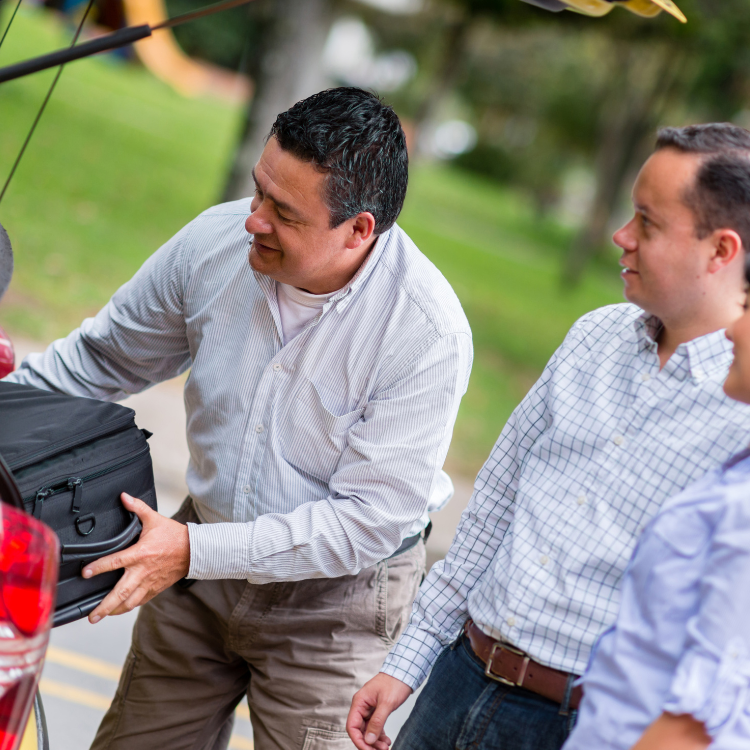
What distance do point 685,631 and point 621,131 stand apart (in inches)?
724

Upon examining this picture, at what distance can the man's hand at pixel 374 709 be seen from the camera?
1861mm

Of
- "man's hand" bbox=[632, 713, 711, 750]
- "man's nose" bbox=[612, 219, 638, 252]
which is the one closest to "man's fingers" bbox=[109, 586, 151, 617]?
"man's hand" bbox=[632, 713, 711, 750]

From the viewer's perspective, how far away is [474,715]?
1.72m

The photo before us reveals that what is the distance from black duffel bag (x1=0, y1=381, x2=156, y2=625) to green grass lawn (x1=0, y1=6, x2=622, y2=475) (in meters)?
5.47

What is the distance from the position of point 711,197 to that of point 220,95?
1262 inches

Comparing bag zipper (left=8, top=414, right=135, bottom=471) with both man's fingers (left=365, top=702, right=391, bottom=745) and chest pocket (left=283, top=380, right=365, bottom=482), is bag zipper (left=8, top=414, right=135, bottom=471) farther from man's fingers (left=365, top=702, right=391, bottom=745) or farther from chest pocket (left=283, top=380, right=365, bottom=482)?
man's fingers (left=365, top=702, right=391, bottom=745)

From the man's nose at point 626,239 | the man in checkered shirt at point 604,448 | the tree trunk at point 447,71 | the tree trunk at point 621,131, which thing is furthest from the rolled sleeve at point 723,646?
the tree trunk at point 621,131

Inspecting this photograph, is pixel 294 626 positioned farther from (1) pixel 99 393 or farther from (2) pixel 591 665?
(2) pixel 591 665

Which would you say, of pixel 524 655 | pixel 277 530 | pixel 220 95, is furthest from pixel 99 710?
pixel 220 95

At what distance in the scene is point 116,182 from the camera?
13.1 m

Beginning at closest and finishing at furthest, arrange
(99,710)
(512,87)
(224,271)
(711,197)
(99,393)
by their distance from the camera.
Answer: (711,197), (224,271), (99,393), (99,710), (512,87)

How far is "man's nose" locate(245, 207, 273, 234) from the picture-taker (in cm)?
197

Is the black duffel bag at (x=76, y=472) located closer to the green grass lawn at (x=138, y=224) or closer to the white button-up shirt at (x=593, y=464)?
the white button-up shirt at (x=593, y=464)

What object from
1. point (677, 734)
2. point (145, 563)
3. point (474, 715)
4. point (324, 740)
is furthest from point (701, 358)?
point (324, 740)
